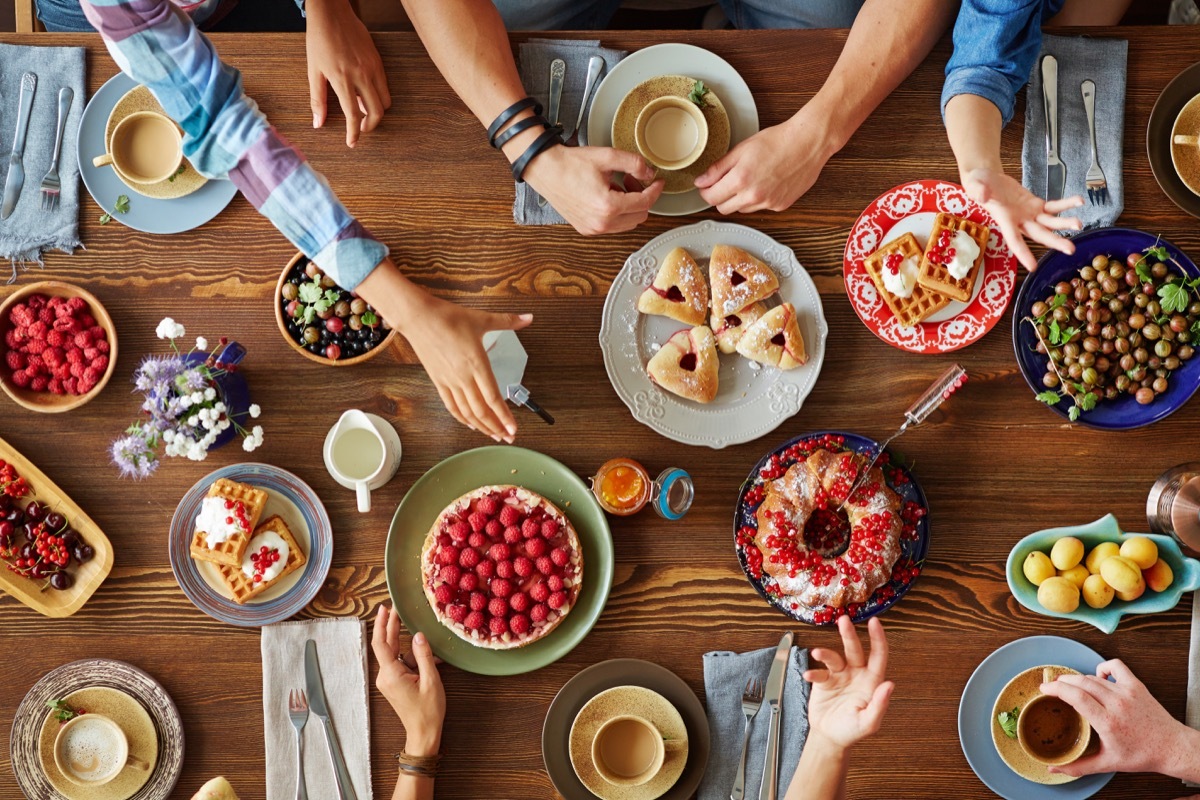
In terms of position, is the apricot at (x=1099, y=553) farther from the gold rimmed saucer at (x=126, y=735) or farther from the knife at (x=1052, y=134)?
the gold rimmed saucer at (x=126, y=735)

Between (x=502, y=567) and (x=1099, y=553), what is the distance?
1.31 meters

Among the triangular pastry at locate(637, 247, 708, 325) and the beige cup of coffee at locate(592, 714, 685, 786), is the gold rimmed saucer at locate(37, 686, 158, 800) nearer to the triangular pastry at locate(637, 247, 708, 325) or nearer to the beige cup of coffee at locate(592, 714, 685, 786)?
the beige cup of coffee at locate(592, 714, 685, 786)

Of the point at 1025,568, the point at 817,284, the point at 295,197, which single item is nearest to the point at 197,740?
the point at 295,197

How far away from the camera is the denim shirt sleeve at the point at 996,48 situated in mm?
1734

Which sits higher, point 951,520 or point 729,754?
point 951,520

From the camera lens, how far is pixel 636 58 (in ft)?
6.18

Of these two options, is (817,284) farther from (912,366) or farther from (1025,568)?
(1025,568)

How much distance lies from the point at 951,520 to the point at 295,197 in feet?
Answer: 5.19

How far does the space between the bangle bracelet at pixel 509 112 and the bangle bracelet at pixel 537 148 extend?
0.06m

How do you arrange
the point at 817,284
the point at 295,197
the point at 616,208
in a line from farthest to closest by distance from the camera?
the point at 817,284 < the point at 616,208 < the point at 295,197

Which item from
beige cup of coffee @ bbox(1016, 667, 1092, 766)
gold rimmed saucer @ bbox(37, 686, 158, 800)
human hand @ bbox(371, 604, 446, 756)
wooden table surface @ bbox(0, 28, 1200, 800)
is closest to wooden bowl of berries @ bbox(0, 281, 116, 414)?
wooden table surface @ bbox(0, 28, 1200, 800)

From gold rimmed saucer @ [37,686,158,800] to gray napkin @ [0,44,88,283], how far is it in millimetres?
986

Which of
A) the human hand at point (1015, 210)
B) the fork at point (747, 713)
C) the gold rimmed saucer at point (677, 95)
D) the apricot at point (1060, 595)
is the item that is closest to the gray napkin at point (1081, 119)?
the human hand at point (1015, 210)

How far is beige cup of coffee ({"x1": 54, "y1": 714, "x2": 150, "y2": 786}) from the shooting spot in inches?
72.3
